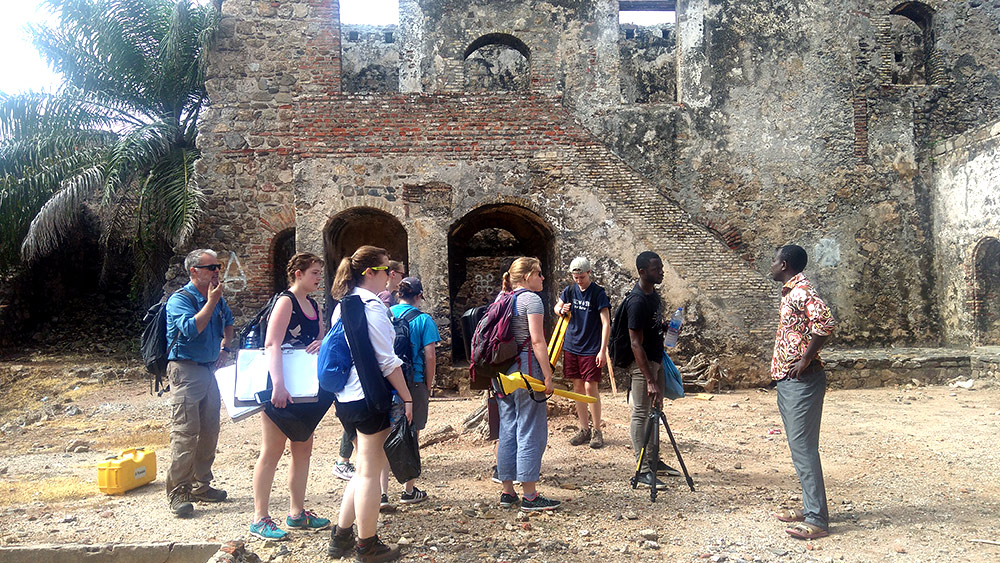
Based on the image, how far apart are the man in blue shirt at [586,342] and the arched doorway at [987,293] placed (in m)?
9.83

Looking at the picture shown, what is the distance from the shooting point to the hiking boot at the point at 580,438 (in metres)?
6.22

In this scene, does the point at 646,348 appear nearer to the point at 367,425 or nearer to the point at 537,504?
the point at 537,504

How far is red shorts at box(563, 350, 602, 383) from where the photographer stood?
605 cm

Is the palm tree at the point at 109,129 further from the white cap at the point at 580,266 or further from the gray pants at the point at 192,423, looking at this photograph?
the white cap at the point at 580,266

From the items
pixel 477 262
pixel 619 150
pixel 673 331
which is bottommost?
pixel 673 331

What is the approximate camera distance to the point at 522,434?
4465mm

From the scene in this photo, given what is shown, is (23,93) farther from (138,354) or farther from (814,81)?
(814,81)

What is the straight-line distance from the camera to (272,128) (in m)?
11.3

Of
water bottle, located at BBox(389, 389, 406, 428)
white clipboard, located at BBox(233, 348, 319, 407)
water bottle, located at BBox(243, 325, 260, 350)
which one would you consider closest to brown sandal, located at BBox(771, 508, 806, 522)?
water bottle, located at BBox(389, 389, 406, 428)

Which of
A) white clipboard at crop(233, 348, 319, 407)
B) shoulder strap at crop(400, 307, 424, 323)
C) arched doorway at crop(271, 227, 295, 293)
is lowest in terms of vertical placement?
white clipboard at crop(233, 348, 319, 407)

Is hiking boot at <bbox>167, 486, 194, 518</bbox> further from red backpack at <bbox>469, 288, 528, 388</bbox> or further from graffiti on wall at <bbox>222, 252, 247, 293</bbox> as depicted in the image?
graffiti on wall at <bbox>222, 252, 247, 293</bbox>

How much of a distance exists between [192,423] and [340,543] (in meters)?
1.74

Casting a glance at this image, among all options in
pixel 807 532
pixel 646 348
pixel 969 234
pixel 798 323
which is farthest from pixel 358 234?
pixel 969 234

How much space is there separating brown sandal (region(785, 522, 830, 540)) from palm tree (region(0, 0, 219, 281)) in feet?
36.9
